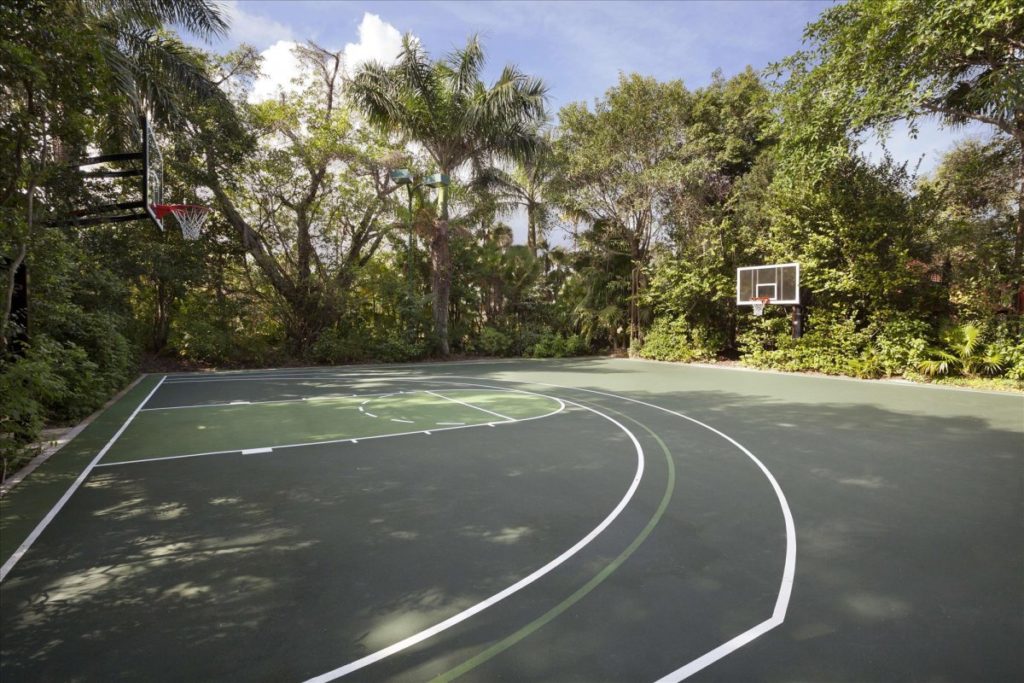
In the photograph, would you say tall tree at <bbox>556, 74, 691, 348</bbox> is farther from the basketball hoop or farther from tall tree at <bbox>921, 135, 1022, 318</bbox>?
the basketball hoop

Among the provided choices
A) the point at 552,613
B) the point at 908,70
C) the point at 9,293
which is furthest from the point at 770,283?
the point at 9,293

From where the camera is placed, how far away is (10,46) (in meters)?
4.19

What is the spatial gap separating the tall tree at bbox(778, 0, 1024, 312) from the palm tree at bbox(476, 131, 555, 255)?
8906 mm

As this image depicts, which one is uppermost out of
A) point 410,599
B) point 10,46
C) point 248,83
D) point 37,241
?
point 248,83

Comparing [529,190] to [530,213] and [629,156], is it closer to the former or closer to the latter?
[530,213]

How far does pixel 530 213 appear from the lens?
71.3 feet

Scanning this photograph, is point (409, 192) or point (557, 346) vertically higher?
point (409, 192)

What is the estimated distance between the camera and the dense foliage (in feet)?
32.9

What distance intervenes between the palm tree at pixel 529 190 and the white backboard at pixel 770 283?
7961 millimetres

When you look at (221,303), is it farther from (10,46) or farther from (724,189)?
(724,189)

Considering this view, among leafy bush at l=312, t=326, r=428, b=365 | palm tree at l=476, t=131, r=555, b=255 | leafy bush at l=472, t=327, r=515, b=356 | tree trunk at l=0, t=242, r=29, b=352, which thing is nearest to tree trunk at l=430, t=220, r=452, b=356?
leafy bush at l=312, t=326, r=428, b=365

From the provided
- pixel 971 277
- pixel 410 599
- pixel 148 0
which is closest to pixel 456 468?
pixel 410 599

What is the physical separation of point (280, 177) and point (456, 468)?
1543 cm

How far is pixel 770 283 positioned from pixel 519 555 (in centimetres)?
1424
